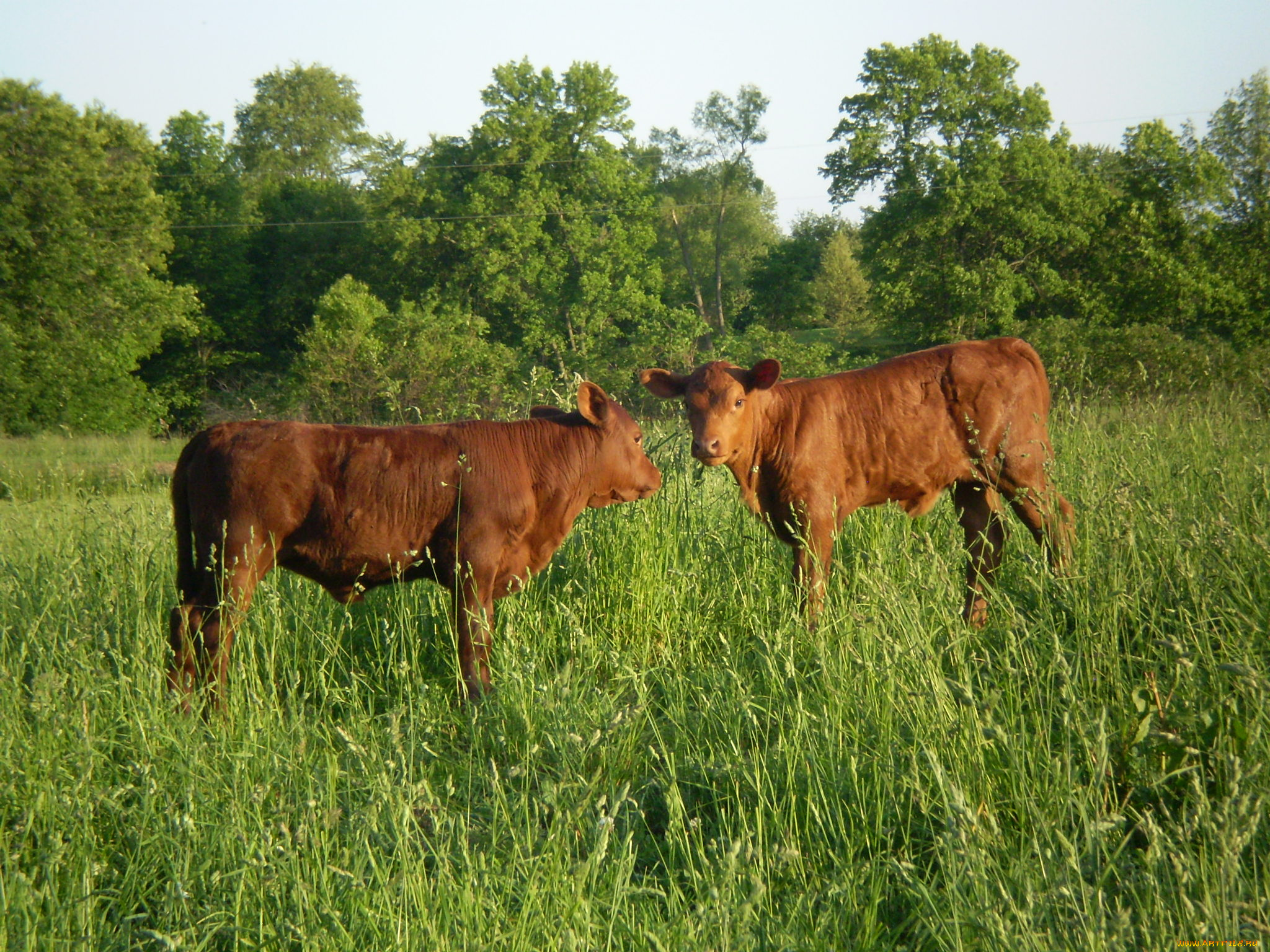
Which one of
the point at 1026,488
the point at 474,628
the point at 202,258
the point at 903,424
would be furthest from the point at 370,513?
the point at 202,258

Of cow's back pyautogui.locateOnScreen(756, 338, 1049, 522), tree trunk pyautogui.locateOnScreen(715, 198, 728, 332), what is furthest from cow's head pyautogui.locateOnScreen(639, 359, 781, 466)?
tree trunk pyautogui.locateOnScreen(715, 198, 728, 332)

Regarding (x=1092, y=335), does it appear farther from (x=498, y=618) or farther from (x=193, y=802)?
(x=193, y=802)

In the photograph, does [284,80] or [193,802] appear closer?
[193,802]

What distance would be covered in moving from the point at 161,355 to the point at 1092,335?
35.8 meters

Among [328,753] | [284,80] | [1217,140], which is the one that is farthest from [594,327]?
[328,753]

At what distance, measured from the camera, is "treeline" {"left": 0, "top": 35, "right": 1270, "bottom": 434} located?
Answer: 3011cm

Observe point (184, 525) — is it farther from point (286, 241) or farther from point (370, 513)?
point (286, 241)

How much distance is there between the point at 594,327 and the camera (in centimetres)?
4000

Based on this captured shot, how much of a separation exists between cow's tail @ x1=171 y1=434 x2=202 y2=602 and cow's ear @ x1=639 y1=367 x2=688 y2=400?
267cm

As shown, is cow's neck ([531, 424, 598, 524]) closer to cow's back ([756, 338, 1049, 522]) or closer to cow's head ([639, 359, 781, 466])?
cow's head ([639, 359, 781, 466])

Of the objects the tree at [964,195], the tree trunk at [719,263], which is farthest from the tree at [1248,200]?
the tree trunk at [719,263]

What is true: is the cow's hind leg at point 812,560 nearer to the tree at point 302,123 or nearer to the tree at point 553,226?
the tree at point 553,226

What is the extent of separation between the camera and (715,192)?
56.1m

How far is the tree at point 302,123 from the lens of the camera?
178ft
